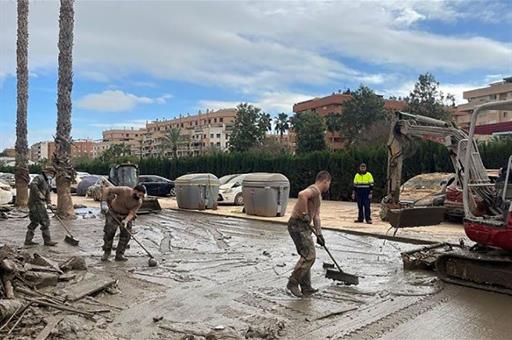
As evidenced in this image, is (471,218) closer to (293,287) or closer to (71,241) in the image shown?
(293,287)

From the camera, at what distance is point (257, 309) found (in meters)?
6.73

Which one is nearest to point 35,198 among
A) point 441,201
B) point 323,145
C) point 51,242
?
point 51,242

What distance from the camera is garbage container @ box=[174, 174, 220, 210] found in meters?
21.7

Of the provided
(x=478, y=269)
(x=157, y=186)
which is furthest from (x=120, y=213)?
(x=157, y=186)

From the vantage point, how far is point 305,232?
7.53 meters

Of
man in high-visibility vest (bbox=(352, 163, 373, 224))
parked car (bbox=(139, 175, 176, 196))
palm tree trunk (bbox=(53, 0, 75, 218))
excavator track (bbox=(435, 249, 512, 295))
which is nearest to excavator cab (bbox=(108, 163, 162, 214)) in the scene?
palm tree trunk (bbox=(53, 0, 75, 218))

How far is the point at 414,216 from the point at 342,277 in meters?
2.24

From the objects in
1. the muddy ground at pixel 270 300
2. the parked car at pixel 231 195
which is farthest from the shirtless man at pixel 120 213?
the parked car at pixel 231 195

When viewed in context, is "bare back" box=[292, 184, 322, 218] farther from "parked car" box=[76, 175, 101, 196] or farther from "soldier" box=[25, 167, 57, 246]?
"parked car" box=[76, 175, 101, 196]

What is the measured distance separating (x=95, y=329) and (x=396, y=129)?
6908 mm

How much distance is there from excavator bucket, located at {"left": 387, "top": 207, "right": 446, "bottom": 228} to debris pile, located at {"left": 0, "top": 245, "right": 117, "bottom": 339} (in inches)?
193

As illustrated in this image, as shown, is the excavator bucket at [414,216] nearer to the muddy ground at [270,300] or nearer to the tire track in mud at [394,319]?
the muddy ground at [270,300]

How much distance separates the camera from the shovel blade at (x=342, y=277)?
791 cm

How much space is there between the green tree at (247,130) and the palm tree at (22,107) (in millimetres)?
46411
